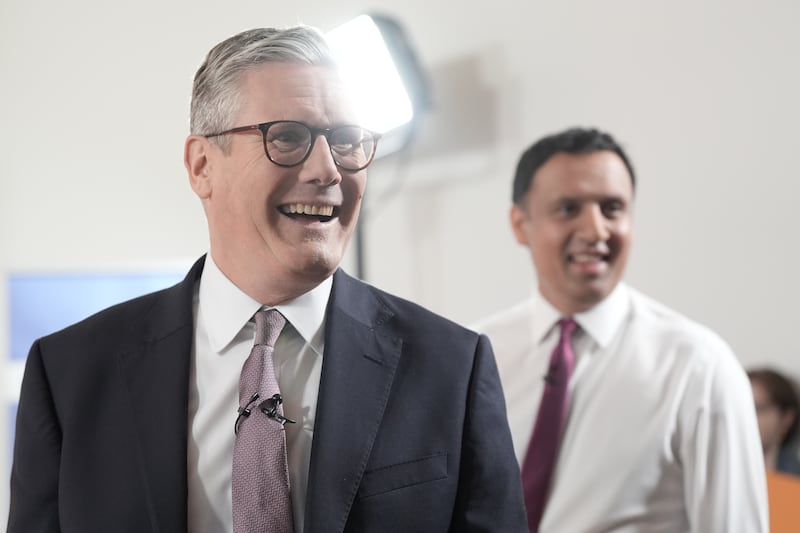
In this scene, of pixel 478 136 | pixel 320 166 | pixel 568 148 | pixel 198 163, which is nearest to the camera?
pixel 320 166

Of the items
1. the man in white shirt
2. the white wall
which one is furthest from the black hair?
the white wall

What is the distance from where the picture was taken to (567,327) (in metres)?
2.16

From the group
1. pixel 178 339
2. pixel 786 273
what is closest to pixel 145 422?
pixel 178 339

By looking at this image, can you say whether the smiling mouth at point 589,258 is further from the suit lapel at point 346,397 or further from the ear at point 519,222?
the suit lapel at point 346,397

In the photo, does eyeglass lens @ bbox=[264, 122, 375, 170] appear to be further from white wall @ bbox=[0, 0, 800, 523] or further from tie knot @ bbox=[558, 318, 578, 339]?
white wall @ bbox=[0, 0, 800, 523]

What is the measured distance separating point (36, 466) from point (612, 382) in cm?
128

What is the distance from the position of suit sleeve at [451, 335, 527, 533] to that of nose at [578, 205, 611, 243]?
887mm

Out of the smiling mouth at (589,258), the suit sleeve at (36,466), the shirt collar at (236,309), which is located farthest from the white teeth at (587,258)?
the suit sleeve at (36,466)

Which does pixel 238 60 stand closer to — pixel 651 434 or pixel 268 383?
pixel 268 383

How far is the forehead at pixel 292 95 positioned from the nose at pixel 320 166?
0.03 m

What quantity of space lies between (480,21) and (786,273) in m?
1.60

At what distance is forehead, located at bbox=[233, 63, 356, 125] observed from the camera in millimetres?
1128

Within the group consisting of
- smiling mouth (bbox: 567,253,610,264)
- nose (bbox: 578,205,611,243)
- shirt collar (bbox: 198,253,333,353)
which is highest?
nose (bbox: 578,205,611,243)

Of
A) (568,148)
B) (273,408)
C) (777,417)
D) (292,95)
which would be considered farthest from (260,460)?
(777,417)
